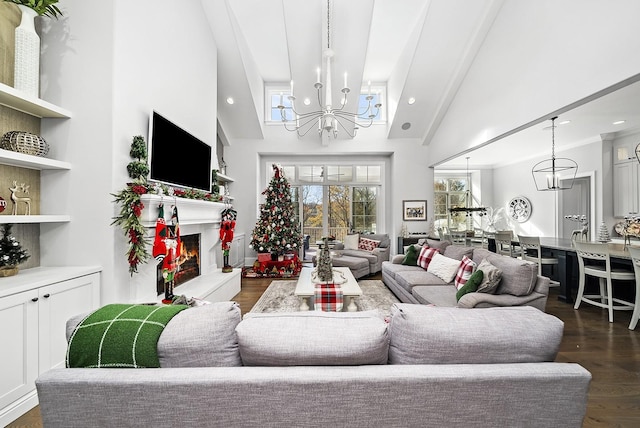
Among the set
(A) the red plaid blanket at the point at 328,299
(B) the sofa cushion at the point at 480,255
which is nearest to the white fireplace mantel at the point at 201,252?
(A) the red plaid blanket at the point at 328,299

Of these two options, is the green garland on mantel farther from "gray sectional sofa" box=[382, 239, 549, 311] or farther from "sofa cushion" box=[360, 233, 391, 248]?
"sofa cushion" box=[360, 233, 391, 248]

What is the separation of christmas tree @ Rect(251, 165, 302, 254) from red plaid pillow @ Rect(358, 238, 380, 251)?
1.35 meters

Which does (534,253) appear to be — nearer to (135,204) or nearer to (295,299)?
(295,299)

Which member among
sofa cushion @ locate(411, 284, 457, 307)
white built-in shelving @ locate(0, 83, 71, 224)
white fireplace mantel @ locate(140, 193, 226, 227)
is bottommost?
sofa cushion @ locate(411, 284, 457, 307)

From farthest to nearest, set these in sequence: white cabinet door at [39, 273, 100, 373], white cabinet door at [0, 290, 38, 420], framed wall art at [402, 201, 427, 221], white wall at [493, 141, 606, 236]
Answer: framed wall art at [402, 201, 427, 221], white wall at [493, 141, 606, 236], white cabinet door at [39, 273, 100, 373], white cabinet door at [0, 290, 38, 420]

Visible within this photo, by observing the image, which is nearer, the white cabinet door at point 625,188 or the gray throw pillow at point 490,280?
the gray throw pillow at point 490,280

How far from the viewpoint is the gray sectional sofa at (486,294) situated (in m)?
2.65

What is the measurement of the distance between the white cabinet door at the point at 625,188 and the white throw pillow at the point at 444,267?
431 cm

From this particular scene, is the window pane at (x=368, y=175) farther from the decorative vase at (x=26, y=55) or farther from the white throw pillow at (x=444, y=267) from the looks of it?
the decorative vase at (x=26, y=55)

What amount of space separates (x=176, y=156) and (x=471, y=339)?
11.7 ft

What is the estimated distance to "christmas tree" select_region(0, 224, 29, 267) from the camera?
2036mm

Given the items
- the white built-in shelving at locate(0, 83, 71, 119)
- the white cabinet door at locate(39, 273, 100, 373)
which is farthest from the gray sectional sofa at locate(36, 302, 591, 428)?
the white built-in shelving at locate(0, 83, 71, 119)

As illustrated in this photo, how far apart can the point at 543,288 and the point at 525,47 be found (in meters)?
3.10

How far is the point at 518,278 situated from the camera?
2.71 meters
